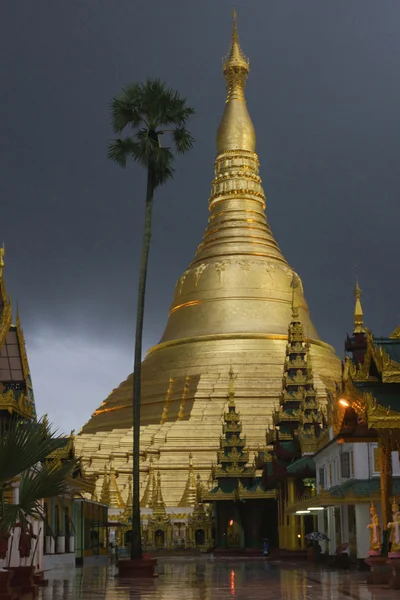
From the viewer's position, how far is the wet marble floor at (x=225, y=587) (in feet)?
49.4

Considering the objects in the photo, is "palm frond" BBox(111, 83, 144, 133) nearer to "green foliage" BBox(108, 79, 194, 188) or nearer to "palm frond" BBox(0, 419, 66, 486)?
"green foliage" BBox(108, 79, 194, 188)

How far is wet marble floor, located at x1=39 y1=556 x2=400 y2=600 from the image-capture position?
15.1m

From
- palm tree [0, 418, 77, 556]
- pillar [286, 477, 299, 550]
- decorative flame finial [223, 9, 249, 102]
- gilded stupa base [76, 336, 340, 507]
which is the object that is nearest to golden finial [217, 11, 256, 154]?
decorative flame finial [223, 9, 249, 102]

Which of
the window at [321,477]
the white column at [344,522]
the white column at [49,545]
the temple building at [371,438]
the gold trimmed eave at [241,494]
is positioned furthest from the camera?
the gold trimmed eave at [241,494]

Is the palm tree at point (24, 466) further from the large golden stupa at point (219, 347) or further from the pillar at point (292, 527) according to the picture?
the large golden stupa at point (219, 347)

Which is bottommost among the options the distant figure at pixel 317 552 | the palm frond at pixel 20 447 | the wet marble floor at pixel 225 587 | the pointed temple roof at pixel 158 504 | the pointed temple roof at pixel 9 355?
the wet marble floor at pixel 225 587

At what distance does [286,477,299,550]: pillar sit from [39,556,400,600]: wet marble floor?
38.6ft

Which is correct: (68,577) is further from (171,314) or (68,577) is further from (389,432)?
(171,314)

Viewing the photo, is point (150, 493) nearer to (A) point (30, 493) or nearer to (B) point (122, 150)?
(B) point (122, 150)

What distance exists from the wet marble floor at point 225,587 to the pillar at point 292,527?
1178 centimetres

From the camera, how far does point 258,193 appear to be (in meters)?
64.1

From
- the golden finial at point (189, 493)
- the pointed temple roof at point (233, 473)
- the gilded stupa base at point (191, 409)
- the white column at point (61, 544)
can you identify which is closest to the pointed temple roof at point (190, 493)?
the golden finial at point (189, 493)

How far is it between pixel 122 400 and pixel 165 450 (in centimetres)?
838

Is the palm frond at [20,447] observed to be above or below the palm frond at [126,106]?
below
